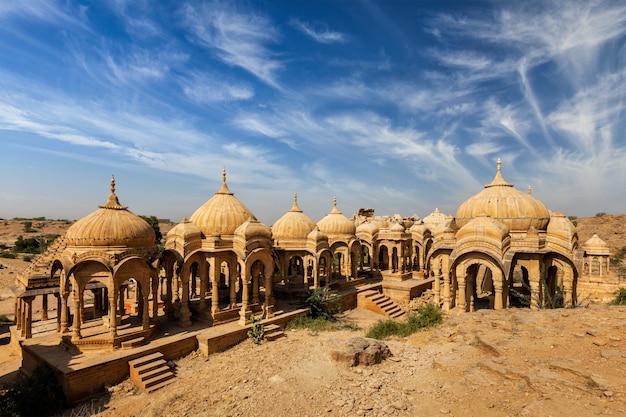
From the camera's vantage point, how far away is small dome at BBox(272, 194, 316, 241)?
2002cm

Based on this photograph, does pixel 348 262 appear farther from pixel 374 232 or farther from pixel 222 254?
pixel 222 254

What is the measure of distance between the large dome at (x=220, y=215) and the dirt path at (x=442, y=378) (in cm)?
583

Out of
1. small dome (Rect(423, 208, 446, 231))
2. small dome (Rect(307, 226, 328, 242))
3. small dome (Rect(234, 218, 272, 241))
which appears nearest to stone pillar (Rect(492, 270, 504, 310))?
small dome (Rect(307, 226, 328, 242))

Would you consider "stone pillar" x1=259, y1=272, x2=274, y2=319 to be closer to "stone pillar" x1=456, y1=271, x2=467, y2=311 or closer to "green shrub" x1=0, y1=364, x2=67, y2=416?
"green shrub" x1=0, y1=364, x2=67, y2=416

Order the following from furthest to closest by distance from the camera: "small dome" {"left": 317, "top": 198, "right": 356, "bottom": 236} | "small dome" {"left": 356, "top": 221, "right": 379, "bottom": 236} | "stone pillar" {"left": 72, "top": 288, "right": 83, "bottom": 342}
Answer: "small dome" {"left": 356, "top": 221, "right": 379, "bottom": 236} → "small dome" {"left": 317, "top": 198, "right": 356, "bottom": 236} → "stone pillar" {"left": 72, "top": 288, "right": 83, "bottom": 342}

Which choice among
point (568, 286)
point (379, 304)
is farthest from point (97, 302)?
point (568, 286)

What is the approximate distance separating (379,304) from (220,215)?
33.8 ft

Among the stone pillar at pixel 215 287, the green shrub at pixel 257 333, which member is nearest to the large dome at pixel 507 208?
the green shrub at pixel 257 333

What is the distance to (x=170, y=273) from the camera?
15555mm

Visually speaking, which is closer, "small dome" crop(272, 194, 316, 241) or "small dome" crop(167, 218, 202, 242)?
"small dome" crop(167, 218, 202, 242)

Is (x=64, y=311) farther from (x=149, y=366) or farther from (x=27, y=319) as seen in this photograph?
(x=149, y=366)

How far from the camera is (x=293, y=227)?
65.9 ft

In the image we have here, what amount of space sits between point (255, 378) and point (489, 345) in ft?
21.4

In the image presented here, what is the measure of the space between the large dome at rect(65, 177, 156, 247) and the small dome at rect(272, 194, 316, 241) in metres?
7.96
